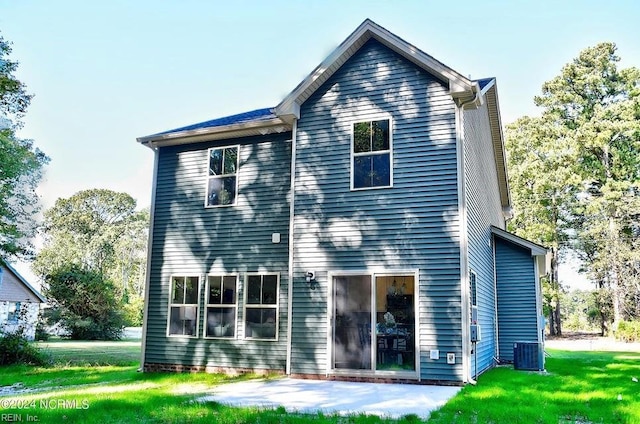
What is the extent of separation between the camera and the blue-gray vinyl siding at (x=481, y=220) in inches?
401

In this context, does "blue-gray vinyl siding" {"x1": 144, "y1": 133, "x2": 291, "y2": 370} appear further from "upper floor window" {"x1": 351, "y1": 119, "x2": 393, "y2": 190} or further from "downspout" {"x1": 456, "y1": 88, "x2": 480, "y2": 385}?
"downspout" {"x1": 456, "y1": 88, "x2": 480, "y2": 385}

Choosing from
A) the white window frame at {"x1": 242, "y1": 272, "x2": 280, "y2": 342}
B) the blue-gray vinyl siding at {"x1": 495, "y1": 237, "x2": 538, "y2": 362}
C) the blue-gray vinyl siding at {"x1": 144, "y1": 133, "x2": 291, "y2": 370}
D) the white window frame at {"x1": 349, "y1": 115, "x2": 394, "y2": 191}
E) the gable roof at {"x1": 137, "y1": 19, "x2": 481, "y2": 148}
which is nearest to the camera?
the gable roof at {"x1": 137, "y1": 19, "x2": 481, "y2": 148}

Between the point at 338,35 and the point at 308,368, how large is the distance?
674 cm

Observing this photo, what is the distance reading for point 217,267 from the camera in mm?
11547

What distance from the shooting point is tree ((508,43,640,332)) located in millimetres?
26453

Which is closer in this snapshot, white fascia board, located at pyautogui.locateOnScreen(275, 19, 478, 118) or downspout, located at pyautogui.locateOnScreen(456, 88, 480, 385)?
downspout, located at pyautogui.locateOnScreen(456, 88, 480, 385)

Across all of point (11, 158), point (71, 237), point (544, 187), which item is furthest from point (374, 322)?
point (71, 237)

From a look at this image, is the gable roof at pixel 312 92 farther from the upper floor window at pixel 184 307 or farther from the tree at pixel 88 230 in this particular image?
the tree at pixel 88 230

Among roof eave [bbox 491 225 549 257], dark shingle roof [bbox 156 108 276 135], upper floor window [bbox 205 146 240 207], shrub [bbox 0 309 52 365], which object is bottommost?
shrub [bbox 0 309 52 365]

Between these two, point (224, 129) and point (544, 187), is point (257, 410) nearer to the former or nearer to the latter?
point (224, 129)

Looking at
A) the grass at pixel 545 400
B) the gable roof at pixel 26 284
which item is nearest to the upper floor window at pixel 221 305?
the grass at pixel 545 400

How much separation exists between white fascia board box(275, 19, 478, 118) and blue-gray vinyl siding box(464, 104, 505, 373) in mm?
963

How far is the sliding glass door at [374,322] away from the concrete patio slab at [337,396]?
1.64 ft

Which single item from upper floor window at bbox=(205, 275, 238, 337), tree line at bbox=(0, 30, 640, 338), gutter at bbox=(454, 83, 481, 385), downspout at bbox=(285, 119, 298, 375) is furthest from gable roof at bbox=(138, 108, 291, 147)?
tree line at bbox=(0, 30, 640, 338)
